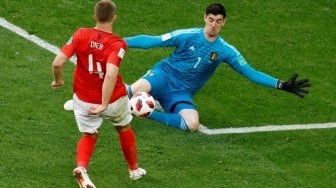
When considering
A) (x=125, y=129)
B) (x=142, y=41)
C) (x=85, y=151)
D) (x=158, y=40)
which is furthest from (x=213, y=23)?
(x=85, y=151)

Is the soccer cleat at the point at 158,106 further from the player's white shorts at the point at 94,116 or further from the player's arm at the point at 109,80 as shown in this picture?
the player's arm at the point at 109,80

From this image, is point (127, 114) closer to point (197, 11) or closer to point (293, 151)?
point (293, 151)

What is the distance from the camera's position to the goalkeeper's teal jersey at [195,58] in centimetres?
978

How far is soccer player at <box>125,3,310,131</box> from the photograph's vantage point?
9.69 meters

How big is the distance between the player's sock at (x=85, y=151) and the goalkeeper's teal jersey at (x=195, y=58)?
6.03ft

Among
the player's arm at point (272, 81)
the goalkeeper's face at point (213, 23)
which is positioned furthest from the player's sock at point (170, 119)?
the goalkeeper's face at point (213, 23)

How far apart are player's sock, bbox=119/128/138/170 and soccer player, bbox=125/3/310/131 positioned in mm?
1507

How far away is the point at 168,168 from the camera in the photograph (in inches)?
342

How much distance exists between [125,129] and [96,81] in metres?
0.59

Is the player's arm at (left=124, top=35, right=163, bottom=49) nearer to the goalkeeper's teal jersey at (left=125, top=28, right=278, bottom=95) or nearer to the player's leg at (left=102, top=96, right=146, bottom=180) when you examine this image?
the goalkeeper's teal jersey at (left=125, top=28, right=278, bottom=95)

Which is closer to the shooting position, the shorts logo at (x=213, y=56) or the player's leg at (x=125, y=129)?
the player's leg at (x=125, y=129)

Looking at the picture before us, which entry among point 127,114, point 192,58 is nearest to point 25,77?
point 192,58

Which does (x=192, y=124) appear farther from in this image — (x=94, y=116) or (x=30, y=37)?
(x=30, y=37)

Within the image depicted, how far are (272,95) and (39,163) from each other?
3.62 m
